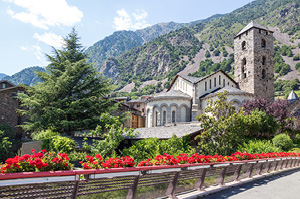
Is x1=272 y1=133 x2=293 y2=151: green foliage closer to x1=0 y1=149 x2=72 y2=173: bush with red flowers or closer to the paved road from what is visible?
the paved road

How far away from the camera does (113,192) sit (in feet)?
17.6

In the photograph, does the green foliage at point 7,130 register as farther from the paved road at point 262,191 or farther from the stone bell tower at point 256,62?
the stone bell tower at point 256,62

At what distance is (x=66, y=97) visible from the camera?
78.9 ft

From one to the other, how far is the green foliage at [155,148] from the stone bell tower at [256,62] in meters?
21.9

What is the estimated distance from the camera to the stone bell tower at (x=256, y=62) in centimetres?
3719

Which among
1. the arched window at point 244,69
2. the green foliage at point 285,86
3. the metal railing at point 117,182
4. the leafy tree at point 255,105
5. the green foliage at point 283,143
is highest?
the green foliage at point 285,86

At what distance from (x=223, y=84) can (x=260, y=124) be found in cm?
1195

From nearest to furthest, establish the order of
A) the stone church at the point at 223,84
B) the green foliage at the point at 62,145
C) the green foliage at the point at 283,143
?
1. the green foliage at the point at 62,145
2. the green foliage at the point at 283,143
3. the stone church at the point at 223,84

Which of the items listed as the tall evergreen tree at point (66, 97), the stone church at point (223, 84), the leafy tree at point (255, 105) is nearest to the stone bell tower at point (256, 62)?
the stone church at point (223, 84)

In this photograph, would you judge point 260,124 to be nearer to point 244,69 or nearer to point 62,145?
point 244,69

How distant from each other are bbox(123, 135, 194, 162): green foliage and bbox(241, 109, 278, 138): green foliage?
11094 millimetres

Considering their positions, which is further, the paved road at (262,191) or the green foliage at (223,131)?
the green foliage at (223,131)

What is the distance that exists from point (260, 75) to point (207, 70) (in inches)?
5364

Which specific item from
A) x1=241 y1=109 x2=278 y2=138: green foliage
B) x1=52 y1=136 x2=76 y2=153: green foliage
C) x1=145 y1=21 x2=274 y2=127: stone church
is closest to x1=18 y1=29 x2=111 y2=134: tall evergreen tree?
x1=52 y1=136 x2=76 y2=153: green foliage
